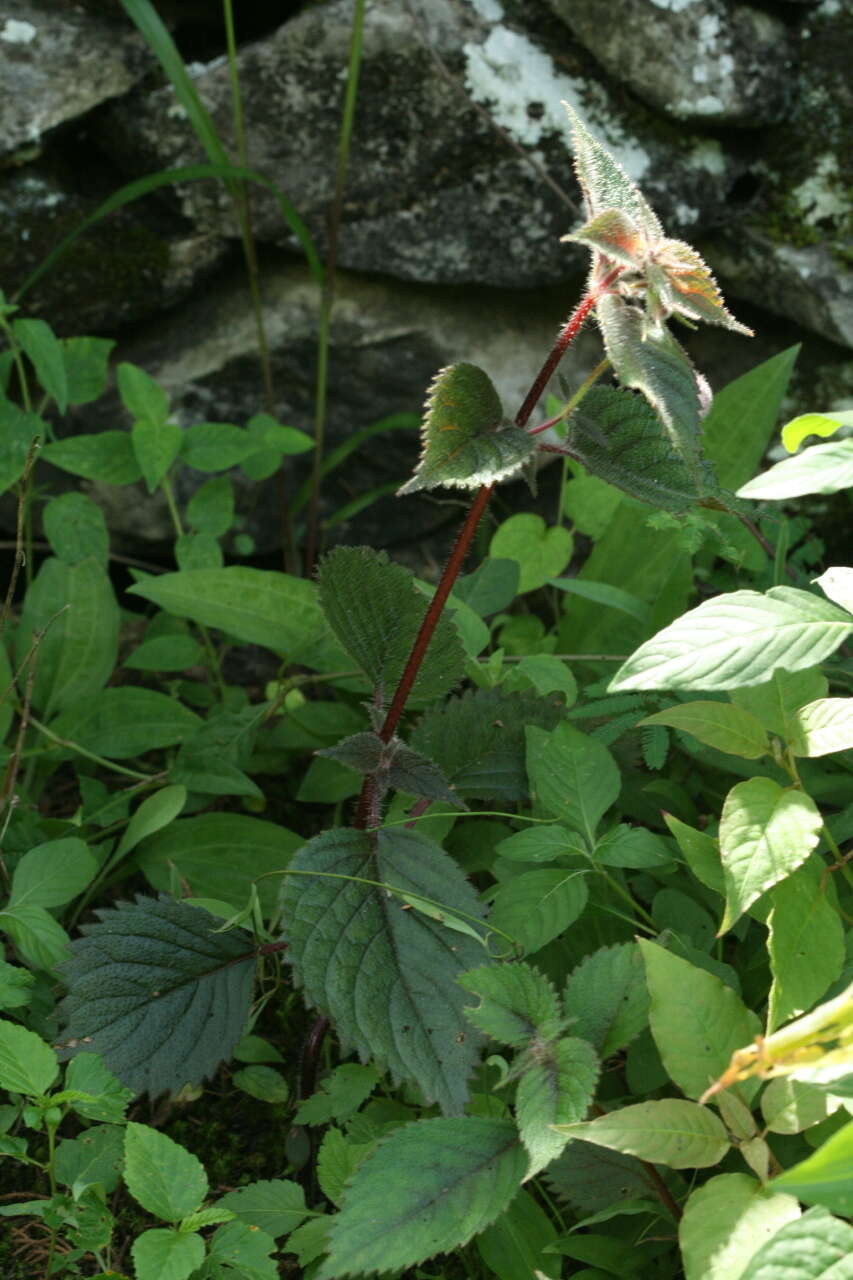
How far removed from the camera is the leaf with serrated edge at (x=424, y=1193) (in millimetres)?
978

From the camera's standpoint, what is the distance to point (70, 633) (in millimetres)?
1830

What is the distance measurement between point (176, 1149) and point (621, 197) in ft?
3.15

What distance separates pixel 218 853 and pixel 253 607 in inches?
15.3

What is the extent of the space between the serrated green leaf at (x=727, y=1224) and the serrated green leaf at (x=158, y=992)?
53cm

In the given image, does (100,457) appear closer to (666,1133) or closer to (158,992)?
(158,992)

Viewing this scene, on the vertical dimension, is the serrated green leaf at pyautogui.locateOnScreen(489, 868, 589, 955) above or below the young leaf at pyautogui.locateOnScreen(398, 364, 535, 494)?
below

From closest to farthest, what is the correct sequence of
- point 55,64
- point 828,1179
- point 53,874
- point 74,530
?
point 828,1179 → point 53,874 → point 74,530 → point 55,64

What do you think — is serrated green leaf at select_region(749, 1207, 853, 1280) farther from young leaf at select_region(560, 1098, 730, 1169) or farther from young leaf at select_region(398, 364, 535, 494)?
young leaf at select_region(398, 364, 535, 494)

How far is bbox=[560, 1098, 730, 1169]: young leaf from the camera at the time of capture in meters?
0.99

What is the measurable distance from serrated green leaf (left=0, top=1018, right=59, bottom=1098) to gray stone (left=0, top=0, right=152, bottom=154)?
1634 millimetres

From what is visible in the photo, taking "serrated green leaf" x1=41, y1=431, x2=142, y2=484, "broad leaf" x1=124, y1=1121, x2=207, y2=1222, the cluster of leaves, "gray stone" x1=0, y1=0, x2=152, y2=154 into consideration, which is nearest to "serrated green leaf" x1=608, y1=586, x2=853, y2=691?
the cluster of leaves

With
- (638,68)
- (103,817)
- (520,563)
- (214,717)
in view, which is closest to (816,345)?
(638,68)

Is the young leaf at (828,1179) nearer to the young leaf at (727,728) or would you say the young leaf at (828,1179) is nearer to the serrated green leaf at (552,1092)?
the serrated green leaf at (552,1092)

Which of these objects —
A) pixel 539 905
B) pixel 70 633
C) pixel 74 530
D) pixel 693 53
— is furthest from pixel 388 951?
pixel 693 53
